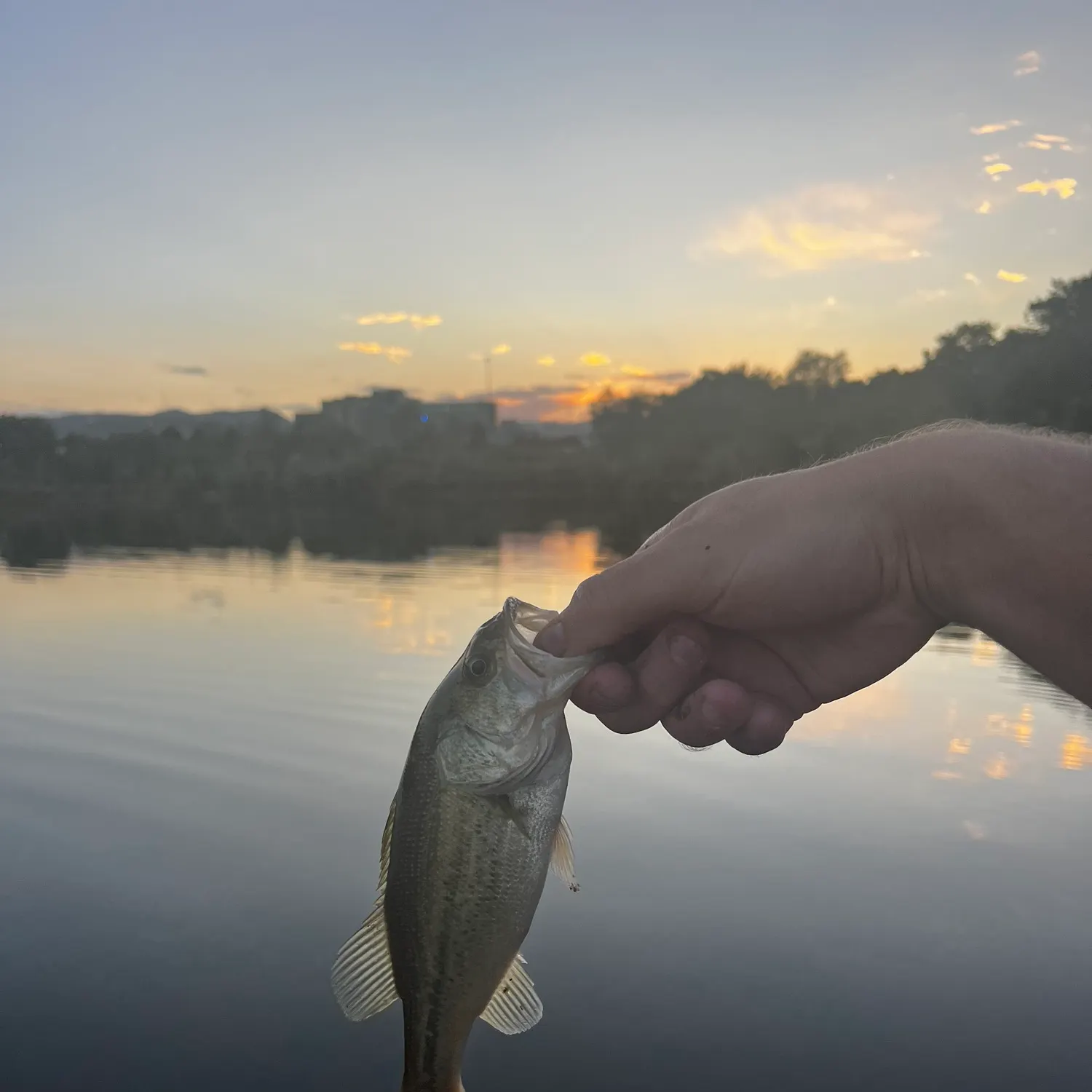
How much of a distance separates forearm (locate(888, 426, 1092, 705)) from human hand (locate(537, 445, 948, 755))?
112mm

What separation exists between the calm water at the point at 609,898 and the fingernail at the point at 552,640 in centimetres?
460

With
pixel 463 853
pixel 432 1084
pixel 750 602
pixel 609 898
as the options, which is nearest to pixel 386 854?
pixel 463 853

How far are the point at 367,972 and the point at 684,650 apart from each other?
1701 mm

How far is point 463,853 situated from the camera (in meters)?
3.28

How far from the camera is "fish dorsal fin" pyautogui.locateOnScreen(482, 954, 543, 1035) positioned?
11.4 ft

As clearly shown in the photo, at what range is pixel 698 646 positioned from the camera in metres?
3.88

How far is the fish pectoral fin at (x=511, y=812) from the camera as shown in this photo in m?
3.31

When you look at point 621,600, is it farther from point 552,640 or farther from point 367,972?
point 367,972

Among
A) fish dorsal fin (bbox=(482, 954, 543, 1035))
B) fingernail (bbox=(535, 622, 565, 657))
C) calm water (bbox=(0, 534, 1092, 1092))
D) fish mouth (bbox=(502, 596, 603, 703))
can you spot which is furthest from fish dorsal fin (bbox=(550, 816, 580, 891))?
calm water (bbox=(0, 534, 1092, 1092))

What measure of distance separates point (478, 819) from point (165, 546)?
159ft

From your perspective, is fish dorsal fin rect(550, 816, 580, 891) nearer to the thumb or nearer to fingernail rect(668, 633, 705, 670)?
the thumb

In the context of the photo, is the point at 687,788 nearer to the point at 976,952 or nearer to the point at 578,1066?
the point at 976,952

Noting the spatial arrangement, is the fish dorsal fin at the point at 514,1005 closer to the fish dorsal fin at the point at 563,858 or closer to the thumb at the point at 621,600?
the fish dorsal fin at the point at 563,858

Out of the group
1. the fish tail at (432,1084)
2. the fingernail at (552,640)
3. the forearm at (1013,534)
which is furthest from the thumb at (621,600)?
the fish tail at (432,1084)
